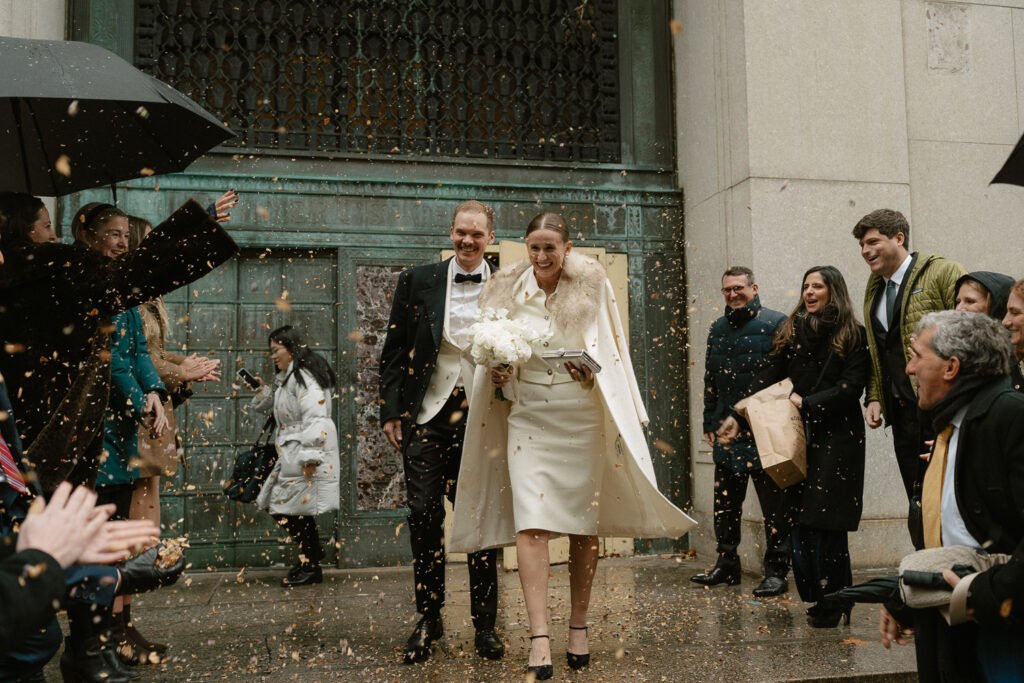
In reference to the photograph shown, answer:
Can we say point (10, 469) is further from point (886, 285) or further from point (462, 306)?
point (886, 285)

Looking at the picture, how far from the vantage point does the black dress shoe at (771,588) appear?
632 centimetres

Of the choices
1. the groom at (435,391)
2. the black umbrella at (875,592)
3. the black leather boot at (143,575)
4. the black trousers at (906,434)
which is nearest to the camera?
the black leather boot at (143,575)

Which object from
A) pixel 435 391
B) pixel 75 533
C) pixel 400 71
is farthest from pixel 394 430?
pixel 400 71

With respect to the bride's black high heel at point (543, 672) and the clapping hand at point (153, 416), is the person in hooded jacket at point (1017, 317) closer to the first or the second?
the bride's black high heel at point (543, 672)

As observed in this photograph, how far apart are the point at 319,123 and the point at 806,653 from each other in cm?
609

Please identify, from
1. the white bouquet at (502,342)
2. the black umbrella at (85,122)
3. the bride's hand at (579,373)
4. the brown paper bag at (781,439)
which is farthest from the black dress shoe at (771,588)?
the black umbrella at (85,122)

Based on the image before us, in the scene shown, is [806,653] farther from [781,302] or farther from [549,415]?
[781,302]

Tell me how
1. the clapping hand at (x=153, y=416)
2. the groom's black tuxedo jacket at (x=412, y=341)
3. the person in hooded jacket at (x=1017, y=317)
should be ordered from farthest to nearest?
the groom's black tuxedo jacket at (x=412, y=341)
the clapping hand at (x=153, y=416)
the person in hooded jacket at (x=1017, y=317)

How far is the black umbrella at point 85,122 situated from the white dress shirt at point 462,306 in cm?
156

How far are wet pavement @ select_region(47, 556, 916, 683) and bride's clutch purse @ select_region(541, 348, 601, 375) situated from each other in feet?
4.94

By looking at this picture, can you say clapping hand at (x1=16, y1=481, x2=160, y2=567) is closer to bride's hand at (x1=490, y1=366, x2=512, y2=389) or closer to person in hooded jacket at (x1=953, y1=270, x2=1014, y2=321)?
bride's hand at (x1=490, y1=366, x2=512, y2=389)

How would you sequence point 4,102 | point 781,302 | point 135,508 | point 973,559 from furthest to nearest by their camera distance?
point 781,302 → point 135,508 → point 4,102 → point 973,559

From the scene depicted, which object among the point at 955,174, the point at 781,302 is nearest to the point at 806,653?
the point at 781,302

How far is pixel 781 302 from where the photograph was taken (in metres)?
7.45
